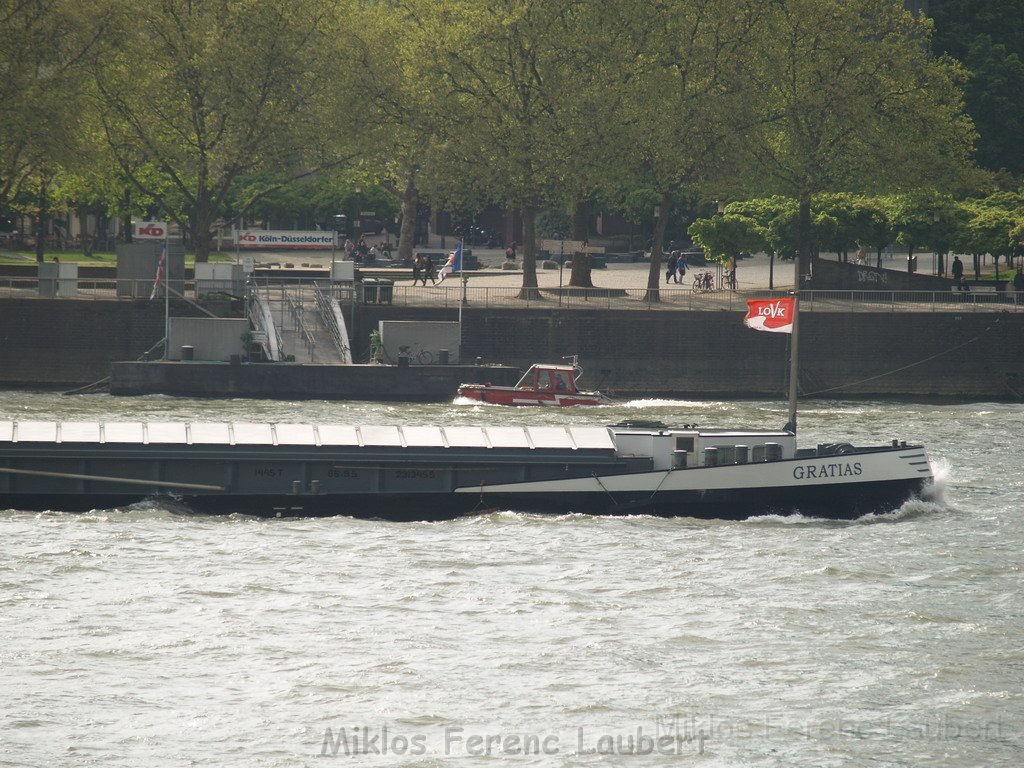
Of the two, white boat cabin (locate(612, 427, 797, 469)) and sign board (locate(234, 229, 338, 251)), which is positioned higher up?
sign board (locate(234, 229, 338, 251))

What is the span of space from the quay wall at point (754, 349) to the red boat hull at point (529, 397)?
6775 mm

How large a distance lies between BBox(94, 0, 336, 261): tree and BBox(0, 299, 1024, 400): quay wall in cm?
975

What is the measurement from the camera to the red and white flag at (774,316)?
38.8 meters

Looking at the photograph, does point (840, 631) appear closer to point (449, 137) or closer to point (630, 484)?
point (630, 484)

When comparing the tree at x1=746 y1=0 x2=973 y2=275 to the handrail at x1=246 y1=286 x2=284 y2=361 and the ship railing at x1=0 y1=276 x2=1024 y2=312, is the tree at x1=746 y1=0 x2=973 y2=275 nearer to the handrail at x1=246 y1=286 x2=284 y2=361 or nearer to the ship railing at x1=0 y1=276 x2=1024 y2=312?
the ship railing at x1=0 y1=276 x2=1024 y2=312

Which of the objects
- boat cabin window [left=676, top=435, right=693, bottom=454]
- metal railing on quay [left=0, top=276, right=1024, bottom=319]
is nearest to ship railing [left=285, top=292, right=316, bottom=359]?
metal railing on quay [left=0, top=276, right=1024, bottom=319]

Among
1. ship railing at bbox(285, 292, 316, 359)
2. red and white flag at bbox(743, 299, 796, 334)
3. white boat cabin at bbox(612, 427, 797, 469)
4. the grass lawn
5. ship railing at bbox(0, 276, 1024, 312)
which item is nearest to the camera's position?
white boat cabin at bbox(612, 427, 797, 469)

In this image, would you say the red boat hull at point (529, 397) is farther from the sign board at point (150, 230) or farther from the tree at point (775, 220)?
the tree at point (775, 220)

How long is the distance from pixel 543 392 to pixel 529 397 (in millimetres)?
475

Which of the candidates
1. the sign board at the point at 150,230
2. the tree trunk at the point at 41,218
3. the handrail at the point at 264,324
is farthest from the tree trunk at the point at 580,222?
the tree trunk at the point at 41,218

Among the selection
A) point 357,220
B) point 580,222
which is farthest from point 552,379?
point 357,220

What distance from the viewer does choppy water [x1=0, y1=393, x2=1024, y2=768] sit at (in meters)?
23.9

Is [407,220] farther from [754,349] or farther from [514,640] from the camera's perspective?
[514,640]

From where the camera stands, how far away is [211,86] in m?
65.6
